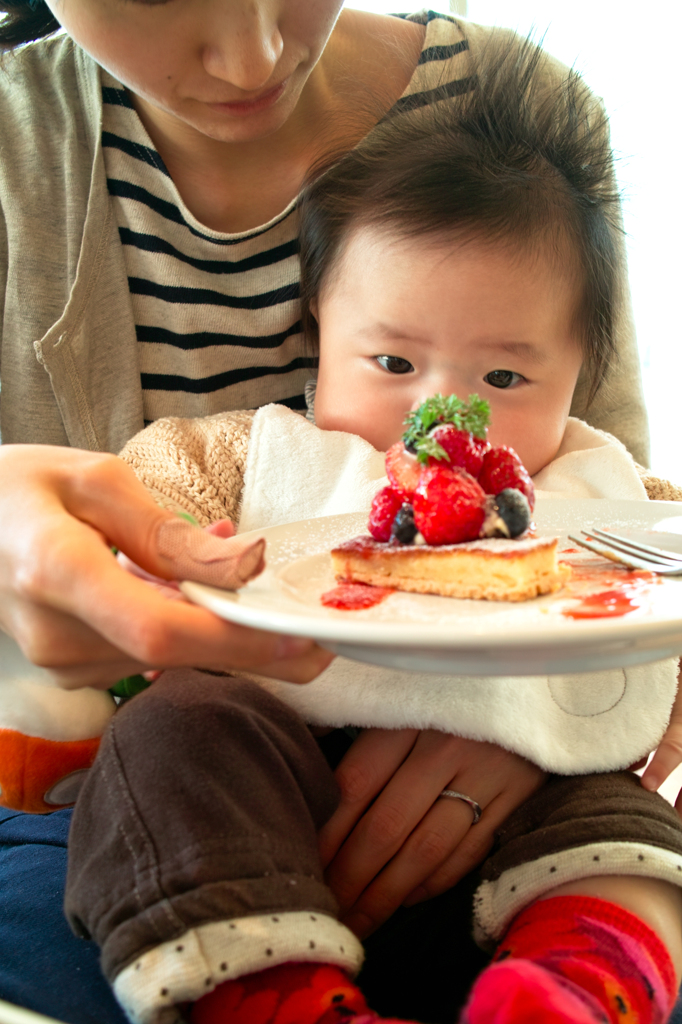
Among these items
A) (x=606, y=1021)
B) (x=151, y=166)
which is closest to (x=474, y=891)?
(x=606, y=1021)

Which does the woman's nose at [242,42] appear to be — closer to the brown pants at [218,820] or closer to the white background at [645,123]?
the white background at [645,123]

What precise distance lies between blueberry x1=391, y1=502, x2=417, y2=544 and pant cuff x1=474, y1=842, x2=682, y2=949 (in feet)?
1.70

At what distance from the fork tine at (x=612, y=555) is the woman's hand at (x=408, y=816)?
395mm

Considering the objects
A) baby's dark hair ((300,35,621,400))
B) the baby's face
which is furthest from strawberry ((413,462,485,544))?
baby's dark hair ((300,35,621,400))

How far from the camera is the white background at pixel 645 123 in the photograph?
79.4 inches

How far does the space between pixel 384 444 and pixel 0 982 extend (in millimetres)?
1184

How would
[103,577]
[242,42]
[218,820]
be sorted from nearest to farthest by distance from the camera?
[103,577], [218,820], [242,42]

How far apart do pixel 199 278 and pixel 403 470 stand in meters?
1.04

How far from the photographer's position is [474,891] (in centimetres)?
118

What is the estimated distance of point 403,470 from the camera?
1.13 meters

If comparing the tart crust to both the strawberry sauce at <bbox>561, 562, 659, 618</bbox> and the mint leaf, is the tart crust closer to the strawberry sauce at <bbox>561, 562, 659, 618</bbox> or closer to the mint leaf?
the strawberry sauce at <bbox>561, 562, 659, 618</bbox>

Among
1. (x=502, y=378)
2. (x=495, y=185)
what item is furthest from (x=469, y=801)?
(x=495, y=185)

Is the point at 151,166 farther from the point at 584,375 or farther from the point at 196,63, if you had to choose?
the point at 584,375

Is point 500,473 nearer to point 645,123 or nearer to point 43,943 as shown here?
point 43,943
